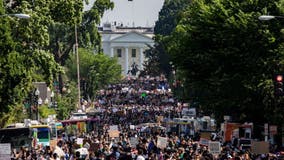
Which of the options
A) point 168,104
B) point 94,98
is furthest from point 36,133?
point 94,98

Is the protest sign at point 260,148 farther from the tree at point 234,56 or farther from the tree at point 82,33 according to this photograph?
the tree at point 82,33

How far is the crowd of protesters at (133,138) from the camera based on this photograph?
38.2m

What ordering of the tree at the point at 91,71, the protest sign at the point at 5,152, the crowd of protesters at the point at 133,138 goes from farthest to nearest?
the tree at the point at 91,71 < the crowd of protesters at the point at 133,138 < the protest sign at the point at 5,152

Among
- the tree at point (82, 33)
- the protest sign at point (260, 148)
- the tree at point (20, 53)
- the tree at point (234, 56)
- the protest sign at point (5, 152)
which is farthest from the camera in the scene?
Answer: the tree at point (82, 33)

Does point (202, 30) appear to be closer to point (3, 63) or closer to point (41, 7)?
point (41, 7)

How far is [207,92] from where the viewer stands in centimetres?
6688

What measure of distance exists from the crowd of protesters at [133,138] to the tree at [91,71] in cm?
233

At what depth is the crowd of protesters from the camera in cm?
3825

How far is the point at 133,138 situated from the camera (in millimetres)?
49062

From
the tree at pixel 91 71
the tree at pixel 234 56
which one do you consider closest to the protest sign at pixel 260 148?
the tree at pixel 234 56

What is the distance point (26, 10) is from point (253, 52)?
1204cm

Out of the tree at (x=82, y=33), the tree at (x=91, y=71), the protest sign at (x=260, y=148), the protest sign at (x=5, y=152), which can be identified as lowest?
the tree at (x=91, y=71)

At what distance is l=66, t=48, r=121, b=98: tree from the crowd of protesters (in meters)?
2.33

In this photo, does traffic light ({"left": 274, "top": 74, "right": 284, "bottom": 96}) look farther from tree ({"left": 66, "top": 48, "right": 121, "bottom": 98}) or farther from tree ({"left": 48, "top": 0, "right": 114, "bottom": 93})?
tree ({"left": 66, "top": 48, "right": 121, "bottom": 98})
